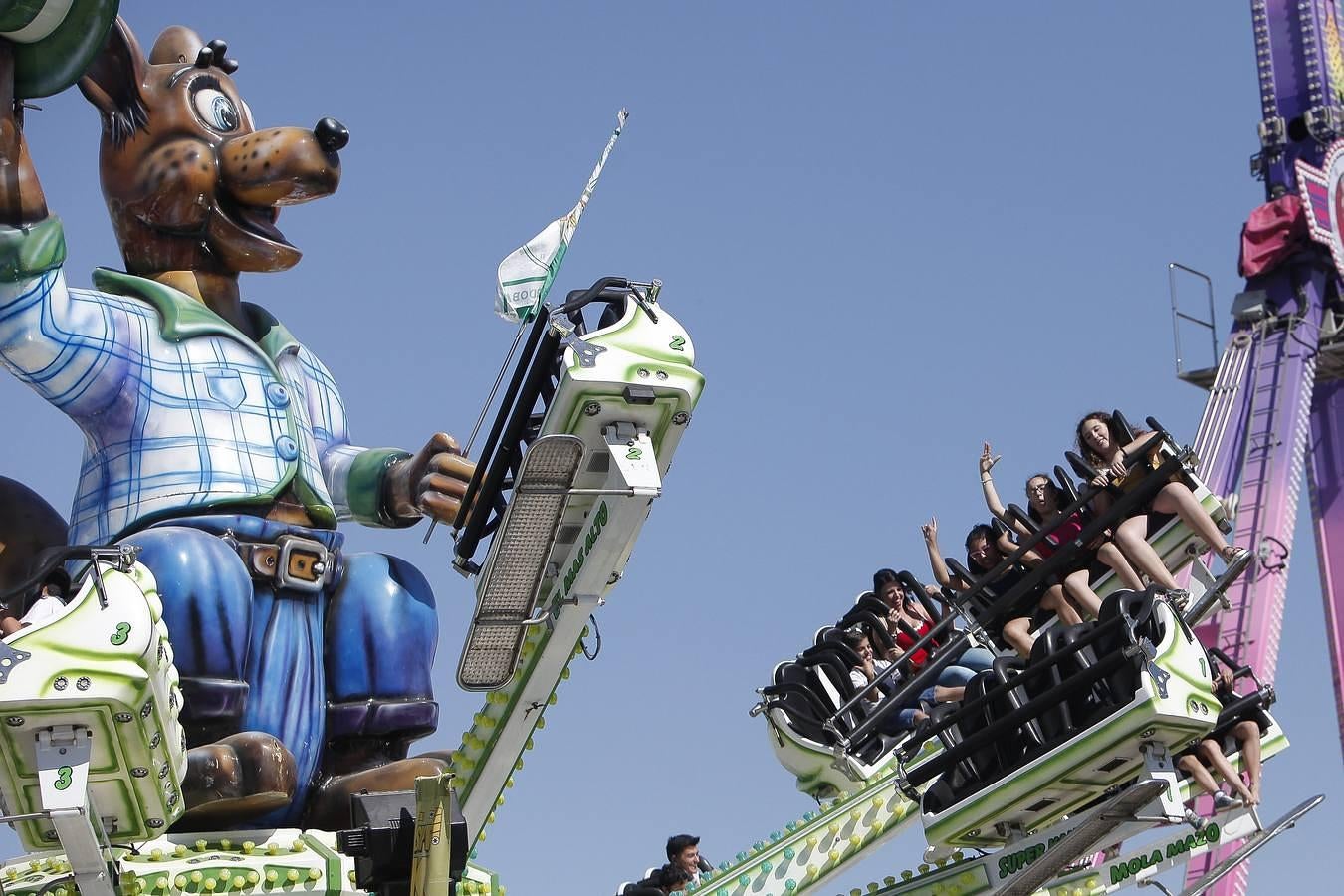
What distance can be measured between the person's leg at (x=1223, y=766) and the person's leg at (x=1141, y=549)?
688 millimetres

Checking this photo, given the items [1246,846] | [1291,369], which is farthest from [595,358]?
[1291,369]

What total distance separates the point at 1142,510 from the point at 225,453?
3.68 m

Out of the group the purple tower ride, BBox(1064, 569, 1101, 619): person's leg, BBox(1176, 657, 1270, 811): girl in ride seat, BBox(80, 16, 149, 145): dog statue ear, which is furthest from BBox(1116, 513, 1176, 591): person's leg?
the purple tower ride

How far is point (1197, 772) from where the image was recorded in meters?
7.91

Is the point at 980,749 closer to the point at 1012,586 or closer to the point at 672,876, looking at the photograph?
the point at 1012,586

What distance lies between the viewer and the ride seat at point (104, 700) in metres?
6.36

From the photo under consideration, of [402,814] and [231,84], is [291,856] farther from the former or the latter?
[231,84]

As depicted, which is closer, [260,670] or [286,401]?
[260,670]

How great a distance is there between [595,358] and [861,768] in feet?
9.67

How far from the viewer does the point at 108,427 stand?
815cm

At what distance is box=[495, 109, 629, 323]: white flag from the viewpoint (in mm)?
8164

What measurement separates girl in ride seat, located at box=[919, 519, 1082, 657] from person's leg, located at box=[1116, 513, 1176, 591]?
1.33 ft

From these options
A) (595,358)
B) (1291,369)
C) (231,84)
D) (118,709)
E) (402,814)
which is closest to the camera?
(402,814)

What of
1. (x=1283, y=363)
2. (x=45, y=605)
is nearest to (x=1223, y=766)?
(x=45, y=605)
